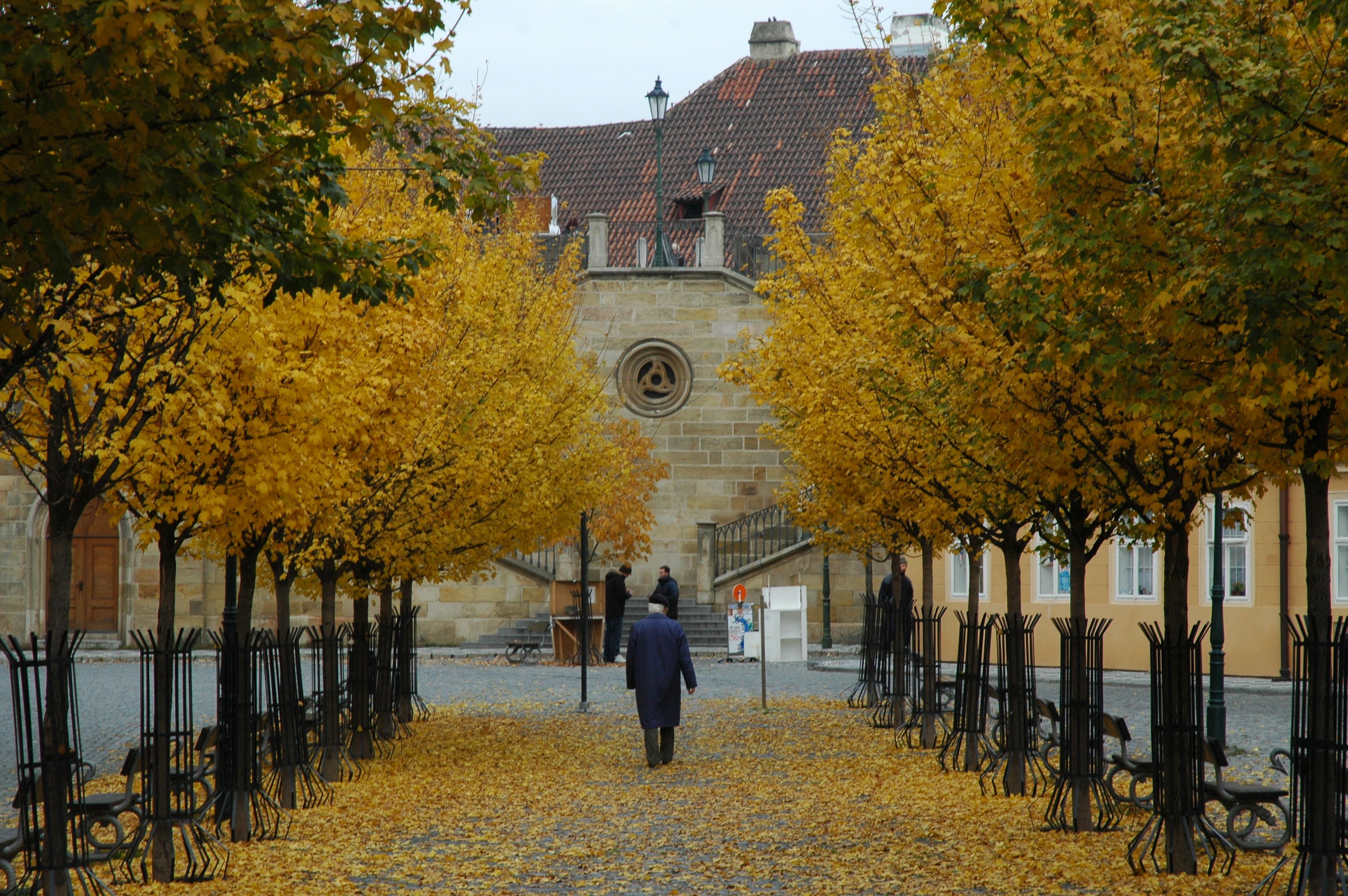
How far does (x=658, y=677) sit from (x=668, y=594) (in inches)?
163

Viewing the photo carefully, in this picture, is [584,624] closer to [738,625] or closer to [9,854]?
[738,625]

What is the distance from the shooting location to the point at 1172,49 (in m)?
6.52

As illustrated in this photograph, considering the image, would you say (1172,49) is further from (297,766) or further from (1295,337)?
(297,766)

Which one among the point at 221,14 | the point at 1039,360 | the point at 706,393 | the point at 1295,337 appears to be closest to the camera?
the point at 221,14

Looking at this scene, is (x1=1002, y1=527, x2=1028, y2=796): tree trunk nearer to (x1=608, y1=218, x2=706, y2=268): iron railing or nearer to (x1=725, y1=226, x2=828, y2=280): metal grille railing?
(x1=725, y1=226, x2=828, y2=280): metal grille railing

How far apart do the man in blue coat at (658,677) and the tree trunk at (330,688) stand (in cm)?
273

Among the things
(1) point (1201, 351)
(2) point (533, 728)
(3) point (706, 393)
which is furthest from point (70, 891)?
(3) point (706, 393)

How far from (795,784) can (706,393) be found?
20423mm

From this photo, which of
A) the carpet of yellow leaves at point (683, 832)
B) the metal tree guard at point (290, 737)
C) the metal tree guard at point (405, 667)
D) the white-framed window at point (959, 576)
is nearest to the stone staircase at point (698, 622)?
the white-framed window at point (959, 576)

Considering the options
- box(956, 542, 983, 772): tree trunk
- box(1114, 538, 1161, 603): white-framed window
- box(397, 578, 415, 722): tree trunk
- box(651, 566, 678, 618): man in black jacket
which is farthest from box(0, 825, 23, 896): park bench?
box(1114, 538, 1161, 603): white-framed window

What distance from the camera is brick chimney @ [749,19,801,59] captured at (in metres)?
43.9

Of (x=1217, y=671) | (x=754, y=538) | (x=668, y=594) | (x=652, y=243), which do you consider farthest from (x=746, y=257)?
(x=1217, y=671)

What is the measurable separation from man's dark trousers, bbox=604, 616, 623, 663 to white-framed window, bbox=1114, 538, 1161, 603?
9.08 meters

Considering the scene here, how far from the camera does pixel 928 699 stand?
552 inches
